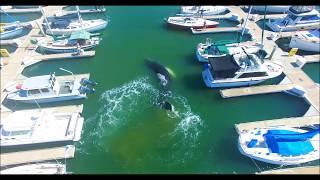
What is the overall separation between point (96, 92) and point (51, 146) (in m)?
7.40

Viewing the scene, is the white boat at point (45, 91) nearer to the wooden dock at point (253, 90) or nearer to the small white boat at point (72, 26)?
A: the small white boat at point (72, 26)

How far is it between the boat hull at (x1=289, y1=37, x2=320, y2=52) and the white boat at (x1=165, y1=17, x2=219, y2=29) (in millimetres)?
9869

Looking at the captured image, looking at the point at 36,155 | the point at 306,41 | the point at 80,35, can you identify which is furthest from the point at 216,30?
the point at 36,155

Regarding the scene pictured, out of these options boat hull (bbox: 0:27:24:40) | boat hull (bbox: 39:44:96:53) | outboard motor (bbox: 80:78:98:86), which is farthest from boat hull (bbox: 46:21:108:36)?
outboard motor (bbox: 80:78:98:86)

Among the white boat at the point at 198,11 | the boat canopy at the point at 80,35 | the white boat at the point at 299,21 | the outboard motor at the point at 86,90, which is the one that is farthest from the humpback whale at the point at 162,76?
the white boat at the point at 299,21

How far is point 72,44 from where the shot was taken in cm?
3584

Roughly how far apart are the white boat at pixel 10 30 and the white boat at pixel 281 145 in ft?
102

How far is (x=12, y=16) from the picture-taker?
44.1 m

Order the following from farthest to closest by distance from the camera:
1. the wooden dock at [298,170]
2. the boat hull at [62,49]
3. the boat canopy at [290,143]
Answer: the boat hull at [62,49]
the boat canopy at [290,143]
the wooden dock at [298,170]

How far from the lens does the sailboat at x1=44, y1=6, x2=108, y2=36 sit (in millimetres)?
38656

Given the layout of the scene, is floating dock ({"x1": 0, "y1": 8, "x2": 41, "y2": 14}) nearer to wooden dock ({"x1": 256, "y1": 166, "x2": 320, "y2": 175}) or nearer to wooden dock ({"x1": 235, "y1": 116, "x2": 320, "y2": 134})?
wooden dock ({"x1": 235, "y1": 116, "x2": 320, "y2": 134})

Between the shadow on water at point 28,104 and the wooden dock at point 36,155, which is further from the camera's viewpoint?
the shadow on water at point 28,104

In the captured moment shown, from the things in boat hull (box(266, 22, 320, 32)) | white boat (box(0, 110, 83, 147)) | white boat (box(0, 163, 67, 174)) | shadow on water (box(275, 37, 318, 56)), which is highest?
boat hull (box(266, 22, 320, 32))

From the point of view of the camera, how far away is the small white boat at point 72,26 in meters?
38.7
